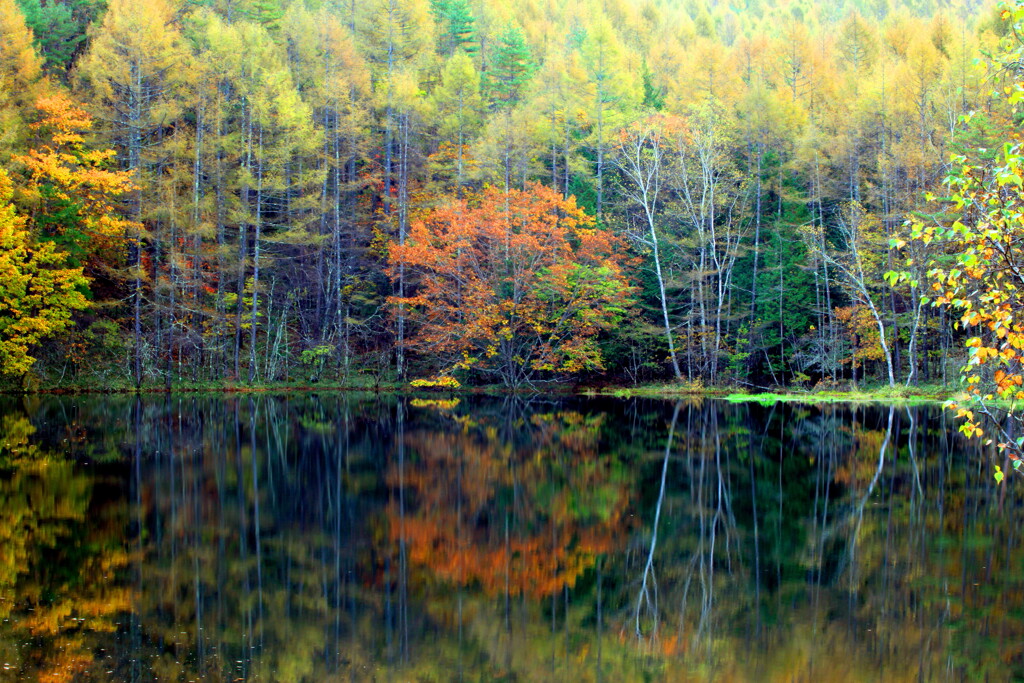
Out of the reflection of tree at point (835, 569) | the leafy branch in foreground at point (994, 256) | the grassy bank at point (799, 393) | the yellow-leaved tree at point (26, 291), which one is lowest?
the reflection of tree at point (835, 569)

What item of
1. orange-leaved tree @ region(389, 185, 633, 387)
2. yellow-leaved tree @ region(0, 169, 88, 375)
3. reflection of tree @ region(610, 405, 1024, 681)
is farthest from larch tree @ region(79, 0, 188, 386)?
reflection of tree @ region(610, 405, 1024, 681)

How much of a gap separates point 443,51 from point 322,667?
51658 mm

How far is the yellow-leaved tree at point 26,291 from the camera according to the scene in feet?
97.9

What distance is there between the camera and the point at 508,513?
40.7 feet

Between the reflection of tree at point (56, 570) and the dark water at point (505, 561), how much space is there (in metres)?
0.04

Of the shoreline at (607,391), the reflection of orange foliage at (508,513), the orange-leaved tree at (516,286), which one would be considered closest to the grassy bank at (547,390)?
the shoreline at (607,391)

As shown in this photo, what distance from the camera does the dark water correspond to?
6.98m

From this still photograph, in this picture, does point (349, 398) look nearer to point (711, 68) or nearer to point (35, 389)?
point (35, 389)

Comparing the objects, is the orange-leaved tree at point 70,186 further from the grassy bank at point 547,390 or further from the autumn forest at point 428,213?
the grassy bank at point 547,390

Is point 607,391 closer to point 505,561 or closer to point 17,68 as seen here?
point 17,68

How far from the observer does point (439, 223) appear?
38.0 meters

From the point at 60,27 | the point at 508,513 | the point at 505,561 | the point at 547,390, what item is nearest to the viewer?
the point at 505,561

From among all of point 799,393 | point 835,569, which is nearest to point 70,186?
point 799,393

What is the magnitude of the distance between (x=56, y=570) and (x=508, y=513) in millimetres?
5630
